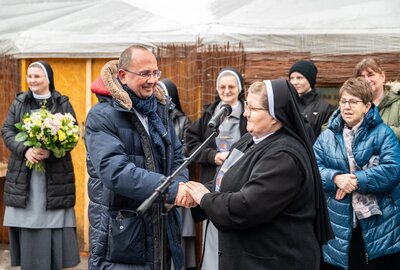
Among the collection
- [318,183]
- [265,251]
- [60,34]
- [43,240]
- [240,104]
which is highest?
[60,34]

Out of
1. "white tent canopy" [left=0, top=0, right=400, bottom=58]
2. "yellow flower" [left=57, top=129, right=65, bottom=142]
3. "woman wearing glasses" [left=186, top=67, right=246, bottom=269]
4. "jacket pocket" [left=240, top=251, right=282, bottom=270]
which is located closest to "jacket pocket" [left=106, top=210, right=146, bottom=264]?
"jacket pocket" [left=240, top=251, right=282, bottom=270]

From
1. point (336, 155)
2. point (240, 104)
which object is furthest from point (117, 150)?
point (240, 104)

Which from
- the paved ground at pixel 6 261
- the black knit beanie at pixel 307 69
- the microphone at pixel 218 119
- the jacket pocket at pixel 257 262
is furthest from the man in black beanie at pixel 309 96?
the paved ground at pixel 6 261

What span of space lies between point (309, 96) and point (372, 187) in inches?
58.0

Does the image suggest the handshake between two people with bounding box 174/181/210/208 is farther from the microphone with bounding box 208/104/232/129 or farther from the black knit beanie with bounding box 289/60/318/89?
the black knit beanie with bounding box 289/60/318/89

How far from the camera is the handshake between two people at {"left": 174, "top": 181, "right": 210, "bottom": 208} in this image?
4207 mm

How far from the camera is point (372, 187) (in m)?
5.50

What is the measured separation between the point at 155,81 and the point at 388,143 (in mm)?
2282

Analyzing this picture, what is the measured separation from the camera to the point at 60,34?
8.63 metres

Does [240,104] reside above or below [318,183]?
above

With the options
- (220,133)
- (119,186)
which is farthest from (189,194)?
(220,133)

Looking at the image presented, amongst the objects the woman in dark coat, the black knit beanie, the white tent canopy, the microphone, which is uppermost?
the white tent canopy

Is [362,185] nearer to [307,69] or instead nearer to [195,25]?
[307,69]

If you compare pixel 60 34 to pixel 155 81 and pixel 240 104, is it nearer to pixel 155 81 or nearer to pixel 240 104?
pixel 240 104
